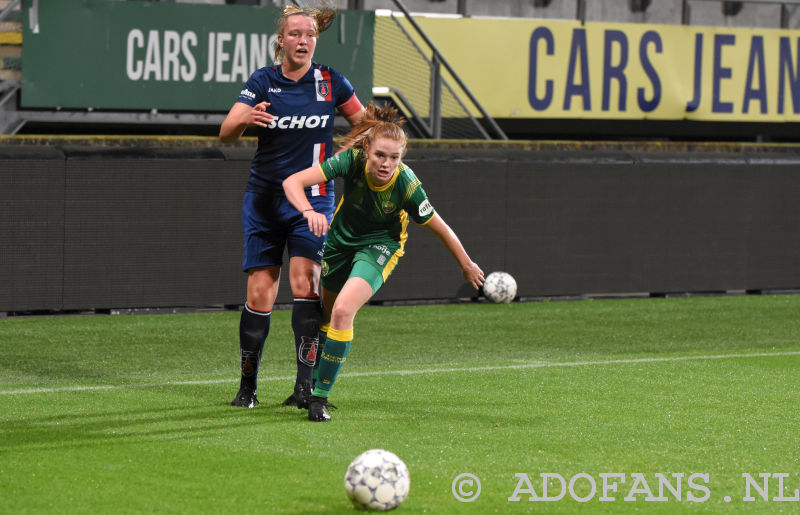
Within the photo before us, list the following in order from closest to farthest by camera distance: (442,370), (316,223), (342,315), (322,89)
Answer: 1. (316,223)
2. (342,315)
3. (322,89)
4. (442,370)

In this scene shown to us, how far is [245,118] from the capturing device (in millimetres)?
7738

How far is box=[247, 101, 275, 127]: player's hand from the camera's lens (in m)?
7.69

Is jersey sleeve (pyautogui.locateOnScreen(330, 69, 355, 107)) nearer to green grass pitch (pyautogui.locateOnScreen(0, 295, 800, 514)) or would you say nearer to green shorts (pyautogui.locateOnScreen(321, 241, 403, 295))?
green shorts (pyautogui.locateOnScreen(321, 241, 403, 295))

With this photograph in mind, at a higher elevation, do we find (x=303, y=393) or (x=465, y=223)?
(x=465, y=223)

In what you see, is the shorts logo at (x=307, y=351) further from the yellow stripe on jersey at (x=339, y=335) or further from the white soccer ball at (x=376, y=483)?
the white soccer ball at (x=376, y=483)

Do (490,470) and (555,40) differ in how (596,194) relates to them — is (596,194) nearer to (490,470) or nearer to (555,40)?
(555,40)

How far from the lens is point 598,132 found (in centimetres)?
1880

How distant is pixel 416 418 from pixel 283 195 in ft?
4.96

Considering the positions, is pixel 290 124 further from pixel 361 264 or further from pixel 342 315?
pixel 342 315

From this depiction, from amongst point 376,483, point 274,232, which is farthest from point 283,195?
point 376,483

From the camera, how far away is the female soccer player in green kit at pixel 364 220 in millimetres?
7523

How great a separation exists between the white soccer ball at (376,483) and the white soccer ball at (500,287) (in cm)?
885

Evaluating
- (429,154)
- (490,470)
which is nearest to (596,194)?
(429,154)

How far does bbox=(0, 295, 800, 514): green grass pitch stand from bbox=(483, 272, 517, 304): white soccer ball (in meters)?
1.28
